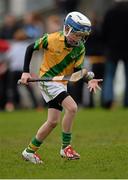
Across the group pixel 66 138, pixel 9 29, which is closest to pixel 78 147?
pixel 66 138

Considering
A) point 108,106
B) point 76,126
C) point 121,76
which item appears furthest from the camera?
point 121,76

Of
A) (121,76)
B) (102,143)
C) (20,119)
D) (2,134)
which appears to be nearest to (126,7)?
(121,76)

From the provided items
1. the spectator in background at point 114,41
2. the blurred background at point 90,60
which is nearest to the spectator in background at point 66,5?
the blurred background at point 90,60

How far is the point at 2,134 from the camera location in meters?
15.0

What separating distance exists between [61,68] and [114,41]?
9.80 meters

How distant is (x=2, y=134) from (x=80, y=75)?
4.43m

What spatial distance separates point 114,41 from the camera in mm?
20594

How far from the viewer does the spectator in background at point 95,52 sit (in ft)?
70.2

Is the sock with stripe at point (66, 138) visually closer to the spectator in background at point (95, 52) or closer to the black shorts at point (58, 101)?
the black shorts at point (58, 101)

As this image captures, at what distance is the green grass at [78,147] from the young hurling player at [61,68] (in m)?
0.29

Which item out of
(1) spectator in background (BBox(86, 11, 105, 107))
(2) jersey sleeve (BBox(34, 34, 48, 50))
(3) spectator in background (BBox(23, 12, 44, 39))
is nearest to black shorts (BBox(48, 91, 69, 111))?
(2) jersey sleeve (BBox(34, 34, 48, 50))

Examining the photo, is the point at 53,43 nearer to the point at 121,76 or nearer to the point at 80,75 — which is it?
the point at 80,75

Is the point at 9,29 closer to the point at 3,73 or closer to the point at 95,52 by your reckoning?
the point at 3,73

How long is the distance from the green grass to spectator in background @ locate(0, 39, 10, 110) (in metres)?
1.82
